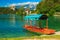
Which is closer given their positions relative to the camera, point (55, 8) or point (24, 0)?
point (24, 0)

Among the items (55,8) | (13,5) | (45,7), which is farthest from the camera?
(55,8)

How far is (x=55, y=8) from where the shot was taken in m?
37.9

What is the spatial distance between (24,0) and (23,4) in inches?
21.5

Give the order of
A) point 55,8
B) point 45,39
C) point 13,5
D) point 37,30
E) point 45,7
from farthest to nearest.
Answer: point 55,8
point 45,7
point 13,5
point 37,30
point 45,39

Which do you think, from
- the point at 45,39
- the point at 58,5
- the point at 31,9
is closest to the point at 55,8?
the point at 58,5

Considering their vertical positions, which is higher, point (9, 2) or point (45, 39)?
point (9, 2)

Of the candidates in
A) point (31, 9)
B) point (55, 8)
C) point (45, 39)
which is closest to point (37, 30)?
point (31, 9)

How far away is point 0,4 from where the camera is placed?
14.5 m

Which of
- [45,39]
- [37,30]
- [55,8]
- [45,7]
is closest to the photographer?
[45,39]

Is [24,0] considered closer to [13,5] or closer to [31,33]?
[13,5]

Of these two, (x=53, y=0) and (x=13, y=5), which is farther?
(x=53, y=0)

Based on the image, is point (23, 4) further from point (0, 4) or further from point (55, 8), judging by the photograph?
point (55, 8)

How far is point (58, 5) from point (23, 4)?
81.5 feet

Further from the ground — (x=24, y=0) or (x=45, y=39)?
(x=24, y=0)
